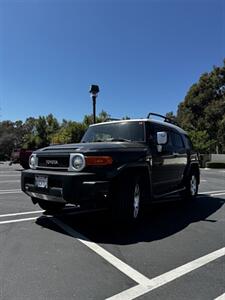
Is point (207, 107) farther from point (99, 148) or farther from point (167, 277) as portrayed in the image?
point (167, 277)

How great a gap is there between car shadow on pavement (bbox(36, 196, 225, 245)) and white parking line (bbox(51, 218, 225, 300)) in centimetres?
48

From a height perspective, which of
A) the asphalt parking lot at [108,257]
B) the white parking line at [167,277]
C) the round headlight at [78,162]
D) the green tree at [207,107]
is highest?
the green tree at [207,107]

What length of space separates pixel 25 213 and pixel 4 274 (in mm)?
3324

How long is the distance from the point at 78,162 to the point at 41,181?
2.54 feet

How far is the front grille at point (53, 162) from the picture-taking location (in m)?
5.88

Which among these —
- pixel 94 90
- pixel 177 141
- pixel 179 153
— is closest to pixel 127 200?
pixel 179 153

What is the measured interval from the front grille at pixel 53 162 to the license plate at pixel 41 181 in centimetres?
26

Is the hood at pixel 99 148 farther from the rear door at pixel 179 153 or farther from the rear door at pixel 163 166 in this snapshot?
the rear door at pixel 179 153

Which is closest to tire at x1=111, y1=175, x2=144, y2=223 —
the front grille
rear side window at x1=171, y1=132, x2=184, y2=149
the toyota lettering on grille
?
the front grille

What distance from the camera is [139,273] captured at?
159 inches

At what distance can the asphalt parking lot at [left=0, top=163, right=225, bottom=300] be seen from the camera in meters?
3.57

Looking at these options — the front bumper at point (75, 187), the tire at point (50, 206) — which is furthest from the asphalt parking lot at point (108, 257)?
the front bumper at point (75, 187)

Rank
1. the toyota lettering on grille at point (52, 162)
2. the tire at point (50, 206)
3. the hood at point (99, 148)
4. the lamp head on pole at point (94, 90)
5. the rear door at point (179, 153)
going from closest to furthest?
the hood at point (99, 148) < the toyota lettering on grille at point (52, 162) < the tire at point (50, 206) < the rear door at point (179, 153) < the lamp head on pole at point (94, 90)

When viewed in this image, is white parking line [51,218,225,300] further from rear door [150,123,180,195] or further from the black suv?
rear door [150,123,180,195]
